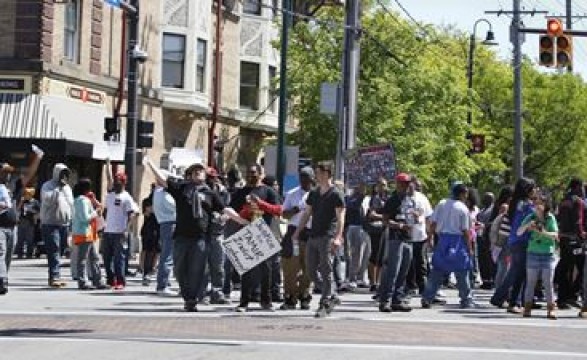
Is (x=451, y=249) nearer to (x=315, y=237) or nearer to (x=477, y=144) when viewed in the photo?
(x=315, y=237)

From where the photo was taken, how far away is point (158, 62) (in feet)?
127

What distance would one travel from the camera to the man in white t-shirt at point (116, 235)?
60.8 feet

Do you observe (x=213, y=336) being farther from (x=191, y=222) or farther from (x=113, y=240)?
(x=113, y=240)

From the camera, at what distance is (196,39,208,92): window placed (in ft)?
131

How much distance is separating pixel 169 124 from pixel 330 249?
25313mm

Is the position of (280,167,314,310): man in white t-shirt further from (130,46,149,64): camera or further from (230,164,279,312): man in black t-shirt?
(130,46,149,64): camera

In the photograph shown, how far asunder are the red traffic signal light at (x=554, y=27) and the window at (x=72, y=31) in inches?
542

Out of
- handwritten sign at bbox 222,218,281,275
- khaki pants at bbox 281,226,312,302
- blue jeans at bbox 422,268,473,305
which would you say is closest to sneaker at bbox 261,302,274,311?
khaki pants at bbox 281,226,312,302

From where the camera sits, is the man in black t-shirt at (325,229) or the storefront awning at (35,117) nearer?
the man in black t-shirt at (325,229)

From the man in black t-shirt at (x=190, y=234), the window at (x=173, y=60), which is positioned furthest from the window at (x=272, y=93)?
the man in black t-shirt at (x=190, y=234)

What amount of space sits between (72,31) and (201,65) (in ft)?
25.6

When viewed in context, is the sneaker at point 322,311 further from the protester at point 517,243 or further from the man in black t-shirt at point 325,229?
the protester at point 517,243

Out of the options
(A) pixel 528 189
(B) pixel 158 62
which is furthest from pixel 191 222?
(B) pixel 158 62

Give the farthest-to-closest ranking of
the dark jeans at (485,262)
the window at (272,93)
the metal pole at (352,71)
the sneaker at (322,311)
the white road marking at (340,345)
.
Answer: the window at (272,93) → the metal pole at (352,71) → the dark jeans at (485,262) → the sneaker at (322,311) → the white road marking at (340,345)
